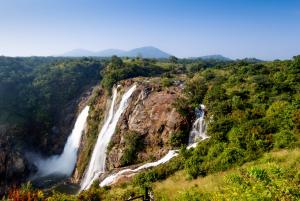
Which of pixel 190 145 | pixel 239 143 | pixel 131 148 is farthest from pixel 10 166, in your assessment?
pixel 239 143

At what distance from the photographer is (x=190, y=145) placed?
3497 cm

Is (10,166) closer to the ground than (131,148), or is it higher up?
closer to the ground

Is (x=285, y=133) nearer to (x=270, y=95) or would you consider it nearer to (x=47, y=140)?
(x=270, y=95)

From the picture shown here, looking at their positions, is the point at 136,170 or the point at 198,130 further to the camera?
the point at 198,130

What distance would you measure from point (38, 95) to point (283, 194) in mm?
71113

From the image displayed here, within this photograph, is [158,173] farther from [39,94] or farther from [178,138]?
[39,94]

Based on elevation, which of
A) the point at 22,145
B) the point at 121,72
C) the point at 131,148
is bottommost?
the point at 22,145

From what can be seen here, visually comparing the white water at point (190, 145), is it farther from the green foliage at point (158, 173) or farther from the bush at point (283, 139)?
the bush at point (283, 139)

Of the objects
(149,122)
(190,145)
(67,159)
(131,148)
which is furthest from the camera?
A: (67,159)

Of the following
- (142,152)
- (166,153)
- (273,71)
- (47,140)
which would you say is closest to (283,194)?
(166,153)

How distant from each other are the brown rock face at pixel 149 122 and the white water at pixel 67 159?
16.0 metres

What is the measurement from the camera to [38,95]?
75125 millimetres

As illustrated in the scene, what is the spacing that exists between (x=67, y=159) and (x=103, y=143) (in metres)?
16.1

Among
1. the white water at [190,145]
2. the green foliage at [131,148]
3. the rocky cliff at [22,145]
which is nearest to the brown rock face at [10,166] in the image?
the rocky cliff at [22,145]
